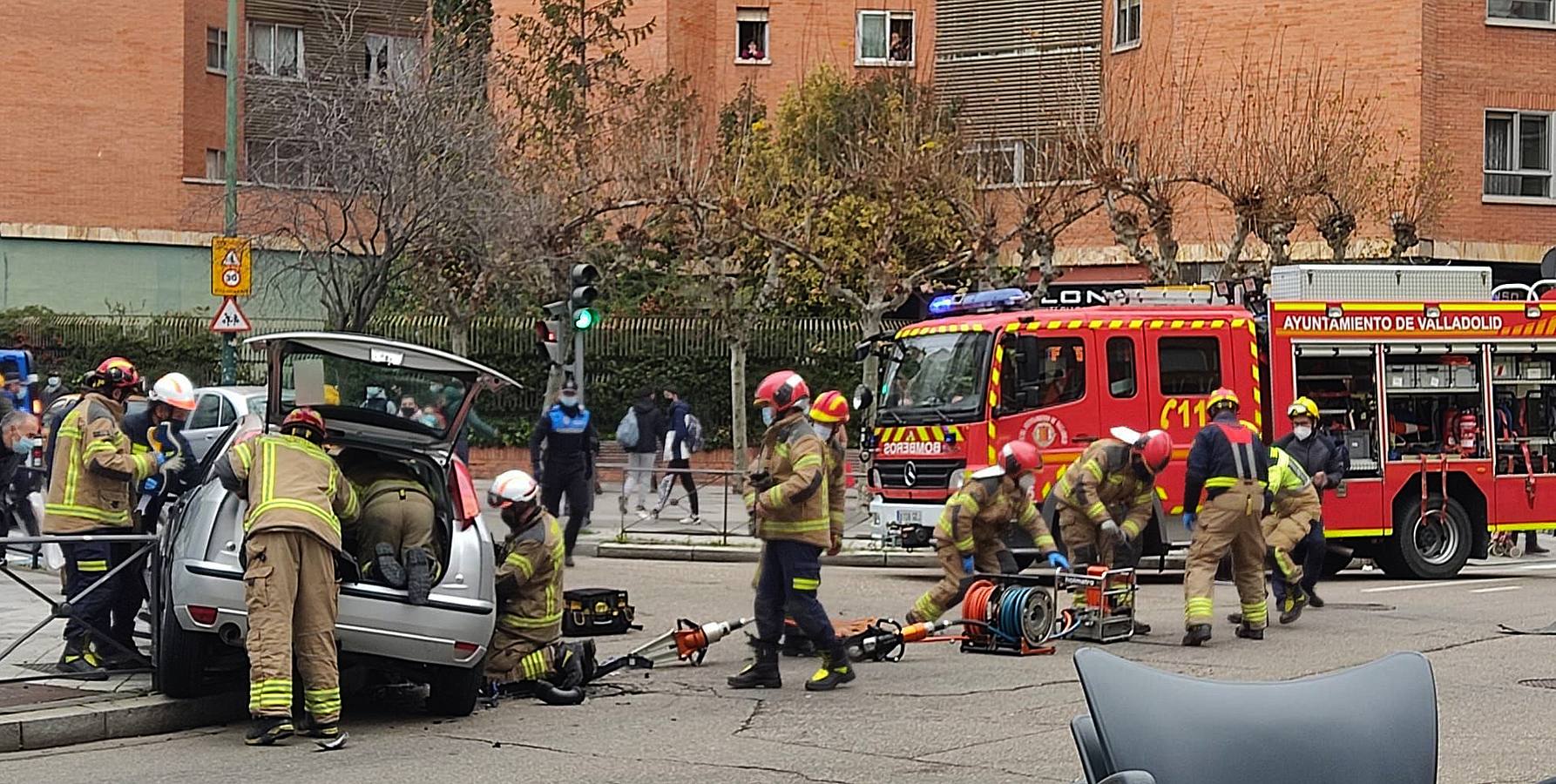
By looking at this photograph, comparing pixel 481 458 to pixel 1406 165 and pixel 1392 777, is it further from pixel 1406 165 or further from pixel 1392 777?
pixel 1392 777

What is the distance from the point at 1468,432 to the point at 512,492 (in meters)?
11.8

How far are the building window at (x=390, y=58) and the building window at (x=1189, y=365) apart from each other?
13142mm

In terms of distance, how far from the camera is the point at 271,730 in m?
9.12

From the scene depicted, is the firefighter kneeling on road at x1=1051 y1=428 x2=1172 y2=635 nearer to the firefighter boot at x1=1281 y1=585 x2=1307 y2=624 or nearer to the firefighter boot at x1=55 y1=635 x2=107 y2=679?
the firefighter boot at x1=1281 y1=585 x2=1307 y2=624

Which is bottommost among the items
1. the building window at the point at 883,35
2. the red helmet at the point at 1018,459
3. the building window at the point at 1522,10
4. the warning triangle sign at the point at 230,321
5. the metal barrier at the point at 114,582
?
the metal barrier at the point at 114,582

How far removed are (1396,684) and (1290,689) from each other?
→ 0.82 feet

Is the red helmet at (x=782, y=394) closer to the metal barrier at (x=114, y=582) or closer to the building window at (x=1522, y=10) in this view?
the metal barrier at (x=114, y=582)

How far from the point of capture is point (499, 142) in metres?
29.0

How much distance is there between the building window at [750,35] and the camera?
1469 inches

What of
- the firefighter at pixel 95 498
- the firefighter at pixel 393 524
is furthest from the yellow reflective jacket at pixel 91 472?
the firefighter at pixel 393 524

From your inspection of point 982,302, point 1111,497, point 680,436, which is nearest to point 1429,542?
point 982,302

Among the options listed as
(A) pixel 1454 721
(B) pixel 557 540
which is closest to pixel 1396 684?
(A) pixel 1454 721

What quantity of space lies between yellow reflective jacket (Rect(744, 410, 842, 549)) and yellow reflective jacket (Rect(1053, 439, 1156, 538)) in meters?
3.14

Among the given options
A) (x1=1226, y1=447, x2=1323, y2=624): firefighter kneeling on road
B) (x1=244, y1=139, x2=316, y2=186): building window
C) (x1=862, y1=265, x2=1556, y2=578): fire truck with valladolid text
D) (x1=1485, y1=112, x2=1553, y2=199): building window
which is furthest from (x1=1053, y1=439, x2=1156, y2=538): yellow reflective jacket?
(x1=1485, y1=112, x2=1553, y2=199): building window
